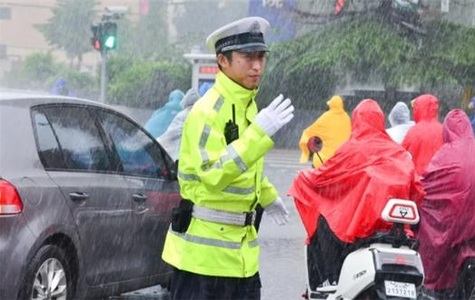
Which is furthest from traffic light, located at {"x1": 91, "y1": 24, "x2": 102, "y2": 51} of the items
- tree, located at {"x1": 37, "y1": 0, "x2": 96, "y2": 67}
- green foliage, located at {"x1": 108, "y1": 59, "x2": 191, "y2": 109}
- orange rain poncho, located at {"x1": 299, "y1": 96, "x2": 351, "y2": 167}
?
tree, located at {"x1": 37, "y1": 0, "x2": 96, "y2": 67}

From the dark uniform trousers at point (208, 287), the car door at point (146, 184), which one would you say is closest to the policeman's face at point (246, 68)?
the dark uniform trousers at point (208, 287)

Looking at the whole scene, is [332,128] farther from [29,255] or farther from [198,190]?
[198,190]

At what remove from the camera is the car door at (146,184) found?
659 centimetres

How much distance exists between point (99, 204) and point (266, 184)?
186 centimetres

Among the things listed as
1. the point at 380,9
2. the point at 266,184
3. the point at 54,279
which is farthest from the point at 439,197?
the point at 380,9

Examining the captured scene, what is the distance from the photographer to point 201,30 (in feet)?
141

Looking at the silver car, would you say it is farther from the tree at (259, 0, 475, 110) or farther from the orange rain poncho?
the tree at (259, 0, 475, 110)

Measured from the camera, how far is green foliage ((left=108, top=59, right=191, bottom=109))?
111 ft

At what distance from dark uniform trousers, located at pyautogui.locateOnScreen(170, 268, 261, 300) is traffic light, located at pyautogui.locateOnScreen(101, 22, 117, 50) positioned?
17.7m

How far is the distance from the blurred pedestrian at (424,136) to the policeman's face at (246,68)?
13.6ft

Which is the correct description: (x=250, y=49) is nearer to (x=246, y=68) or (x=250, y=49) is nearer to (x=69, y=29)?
(x=246, y=68)

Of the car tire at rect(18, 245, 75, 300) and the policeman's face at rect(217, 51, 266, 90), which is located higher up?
the policeman's face at rect(217, 51, 266, 90)

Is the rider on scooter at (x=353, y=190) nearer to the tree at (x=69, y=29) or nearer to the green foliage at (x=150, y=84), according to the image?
the green foliage at (x=150, y=84)

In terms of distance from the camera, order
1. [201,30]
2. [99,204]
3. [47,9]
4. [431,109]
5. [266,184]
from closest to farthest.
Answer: [266,184] < [99,204] < [431,109] < [201,30] < [47,9]
